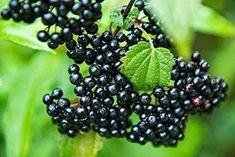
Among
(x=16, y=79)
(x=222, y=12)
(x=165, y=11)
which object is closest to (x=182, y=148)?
(x=222, y=12)

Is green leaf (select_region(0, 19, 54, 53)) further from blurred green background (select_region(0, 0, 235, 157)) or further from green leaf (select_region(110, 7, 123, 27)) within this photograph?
green leaf (select_region(110, 7, 123, 27))

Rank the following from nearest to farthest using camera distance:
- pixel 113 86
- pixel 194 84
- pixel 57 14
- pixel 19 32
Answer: pixel 57 14 < pixel 113 86 < pixel 194 84 < pixel 19 32

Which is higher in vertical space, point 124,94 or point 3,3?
point 3,3

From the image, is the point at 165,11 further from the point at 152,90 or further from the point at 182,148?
the point at 182,148

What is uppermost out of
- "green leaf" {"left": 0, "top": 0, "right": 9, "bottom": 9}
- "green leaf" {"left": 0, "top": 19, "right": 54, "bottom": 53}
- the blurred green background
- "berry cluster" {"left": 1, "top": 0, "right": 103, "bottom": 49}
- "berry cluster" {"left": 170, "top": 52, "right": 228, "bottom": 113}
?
"berry cluster" {"left": 1, "top": 0, "right": 103, "bottom": 49}

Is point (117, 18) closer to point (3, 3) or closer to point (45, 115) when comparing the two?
point (3, 3)

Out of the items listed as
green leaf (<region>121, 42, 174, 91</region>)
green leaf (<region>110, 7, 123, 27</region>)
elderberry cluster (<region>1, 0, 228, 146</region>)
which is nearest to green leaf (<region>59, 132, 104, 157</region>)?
elderberry cluster (<region>1, 0, 228, 146</region>)

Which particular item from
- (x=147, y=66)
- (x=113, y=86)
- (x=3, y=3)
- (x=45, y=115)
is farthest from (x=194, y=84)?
(x=45, y=115)
